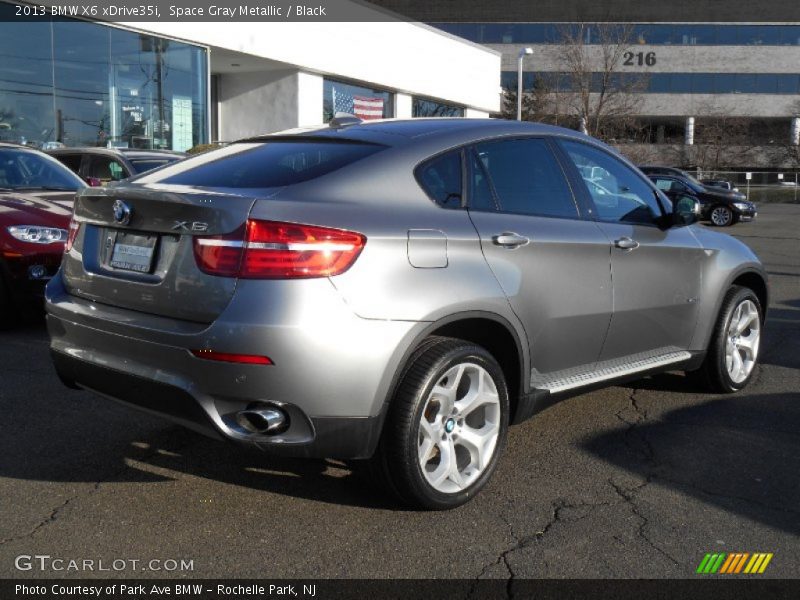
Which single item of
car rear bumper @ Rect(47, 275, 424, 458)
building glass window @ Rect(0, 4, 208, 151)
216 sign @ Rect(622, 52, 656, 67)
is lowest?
car rear bumper @ Rect(47, 275, 424, 458)

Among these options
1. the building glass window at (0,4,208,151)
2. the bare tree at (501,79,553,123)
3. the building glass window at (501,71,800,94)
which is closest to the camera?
the building glass window at (0,4,208,151)

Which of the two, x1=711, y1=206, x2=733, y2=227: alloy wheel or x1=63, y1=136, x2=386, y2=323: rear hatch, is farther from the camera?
x1=711, y1=206, x2=733, y2=227: alloy wheel

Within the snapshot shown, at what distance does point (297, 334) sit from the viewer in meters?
3.25

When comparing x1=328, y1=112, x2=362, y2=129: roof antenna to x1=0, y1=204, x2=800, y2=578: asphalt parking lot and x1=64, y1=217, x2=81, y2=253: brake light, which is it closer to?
x1=64, y1=217, x2=81, y2=253: brake light

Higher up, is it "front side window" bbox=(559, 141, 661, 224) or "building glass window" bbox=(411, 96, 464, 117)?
"building glass window" bbox=(411, 96, 464, 117)

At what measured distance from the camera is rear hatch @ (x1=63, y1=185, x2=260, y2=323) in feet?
11.1

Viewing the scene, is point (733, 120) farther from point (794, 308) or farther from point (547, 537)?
point (547, 537)

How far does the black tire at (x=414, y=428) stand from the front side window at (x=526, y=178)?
0.84 meters

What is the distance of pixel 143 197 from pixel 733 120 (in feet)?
227

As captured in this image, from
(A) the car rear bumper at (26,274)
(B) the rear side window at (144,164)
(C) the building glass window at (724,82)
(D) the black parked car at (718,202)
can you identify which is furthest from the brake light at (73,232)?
(C) the building glass window at (724,82)

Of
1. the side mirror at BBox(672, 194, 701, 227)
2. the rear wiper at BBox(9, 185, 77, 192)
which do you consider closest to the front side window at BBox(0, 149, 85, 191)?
the rear wiper at BBox(9, 185, 77, 192)

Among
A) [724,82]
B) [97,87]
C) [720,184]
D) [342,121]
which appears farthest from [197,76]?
[724,82]
